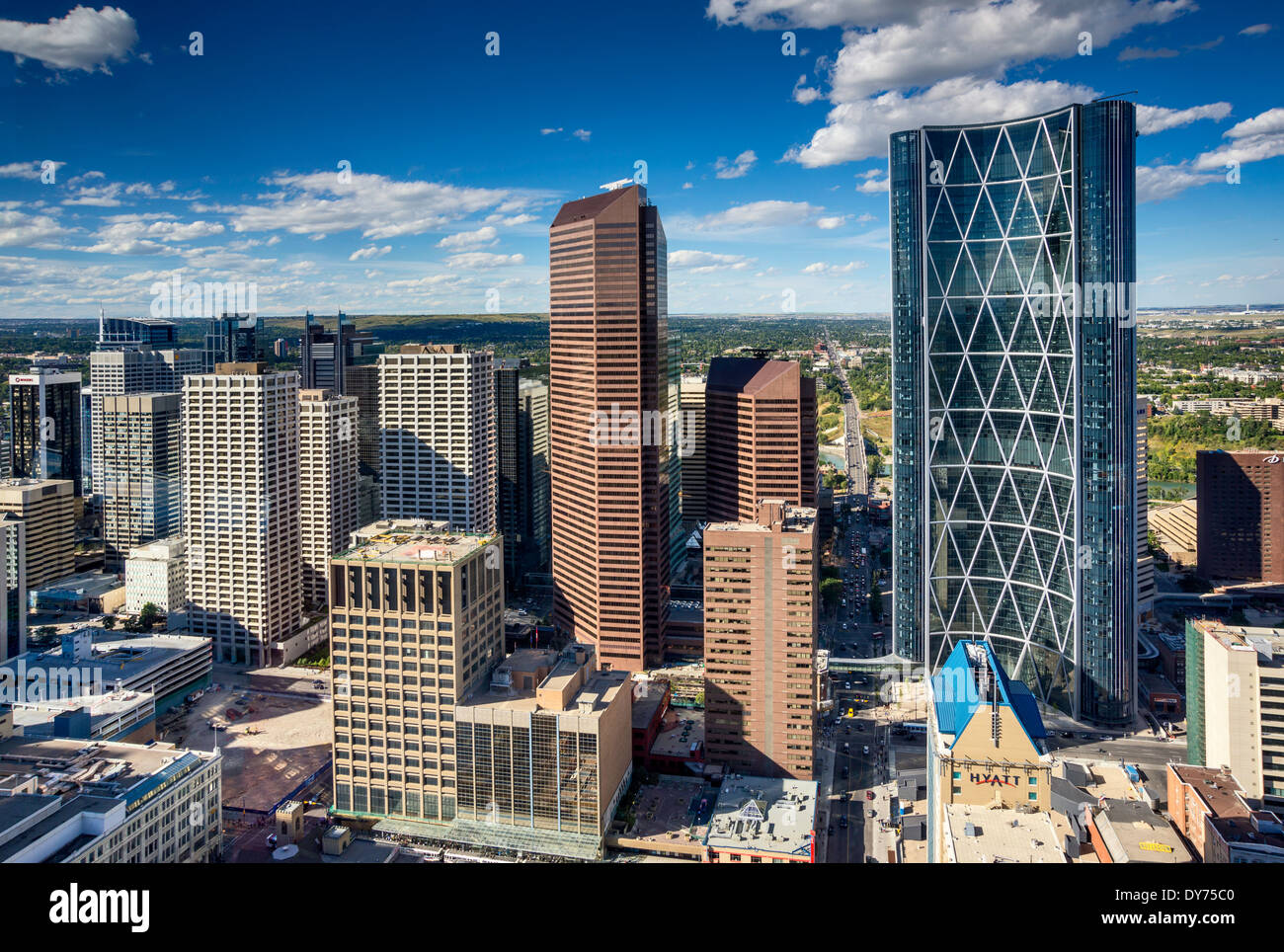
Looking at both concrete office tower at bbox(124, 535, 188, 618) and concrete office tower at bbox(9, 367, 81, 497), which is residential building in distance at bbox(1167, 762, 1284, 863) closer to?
concrete office tower at bbox(124, 535, 188, 618)

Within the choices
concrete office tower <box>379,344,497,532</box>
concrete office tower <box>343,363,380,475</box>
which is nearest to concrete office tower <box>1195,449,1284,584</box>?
concrete office tower <box>379,344,497,532</box>

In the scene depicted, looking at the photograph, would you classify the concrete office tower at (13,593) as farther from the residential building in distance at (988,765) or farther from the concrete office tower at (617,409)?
the residential building in distance at (988,765)

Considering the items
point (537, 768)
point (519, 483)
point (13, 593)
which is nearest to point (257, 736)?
point (13, 593)

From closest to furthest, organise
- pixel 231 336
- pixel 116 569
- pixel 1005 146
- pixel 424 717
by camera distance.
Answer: pixel 424 717 < pixel 1005 146 < pixel 116 569 < pixel 231 336

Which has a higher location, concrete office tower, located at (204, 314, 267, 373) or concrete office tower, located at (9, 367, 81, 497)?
concrete office tower, located at (204, 314, 267, 373)

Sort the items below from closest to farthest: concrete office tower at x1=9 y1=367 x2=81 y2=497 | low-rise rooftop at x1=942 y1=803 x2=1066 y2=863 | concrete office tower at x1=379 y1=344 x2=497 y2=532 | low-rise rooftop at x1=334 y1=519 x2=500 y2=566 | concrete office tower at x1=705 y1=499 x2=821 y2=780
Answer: low-rise rooftop at x1=942 y1=803 x2=1066 y2=863 → low-rise rooftop at x1=334 y1=519 x2=500 y2=566 → concrete office tower at x1=705 y1=499 x2=821 y2=780 → concrete office tower at x1=379 y1=344 x2=497 y2=532 → concrete office tower at x1=9 y1=367 x2=81 y2=497

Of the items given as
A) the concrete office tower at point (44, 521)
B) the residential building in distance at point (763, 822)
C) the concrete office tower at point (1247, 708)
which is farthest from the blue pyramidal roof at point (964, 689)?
the concrete office tower at point (44, 521)
